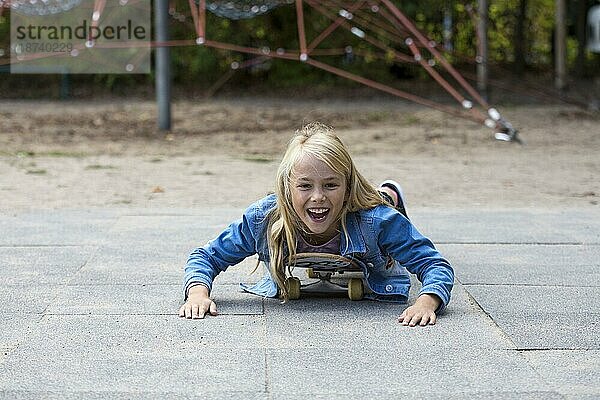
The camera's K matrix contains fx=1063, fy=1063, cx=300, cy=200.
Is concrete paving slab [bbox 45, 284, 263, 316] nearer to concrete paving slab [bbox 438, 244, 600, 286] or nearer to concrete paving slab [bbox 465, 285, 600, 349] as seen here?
concrete paving slab [bbox 465, 285, 600, 349]

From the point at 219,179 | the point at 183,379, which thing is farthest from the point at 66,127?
the point at 183,379

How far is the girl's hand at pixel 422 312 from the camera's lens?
378cm

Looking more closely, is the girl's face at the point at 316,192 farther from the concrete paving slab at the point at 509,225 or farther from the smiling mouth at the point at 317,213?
the concrete paving slab at the point at 509,225

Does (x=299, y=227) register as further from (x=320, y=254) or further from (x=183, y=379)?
(x=183, y=379)

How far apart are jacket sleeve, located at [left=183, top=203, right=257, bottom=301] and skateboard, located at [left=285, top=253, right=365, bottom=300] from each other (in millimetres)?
193

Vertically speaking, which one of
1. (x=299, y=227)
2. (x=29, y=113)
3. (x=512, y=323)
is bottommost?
(x=29, y=113)

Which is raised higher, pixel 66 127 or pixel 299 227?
pixel 299 227

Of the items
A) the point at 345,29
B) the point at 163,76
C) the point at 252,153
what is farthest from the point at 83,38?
the point at 252,153

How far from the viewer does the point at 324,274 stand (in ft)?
13.8

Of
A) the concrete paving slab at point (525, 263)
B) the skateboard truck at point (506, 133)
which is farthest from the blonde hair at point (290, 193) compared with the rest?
the skateboard truck at point (506, 133)

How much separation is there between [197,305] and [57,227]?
2.24 metres

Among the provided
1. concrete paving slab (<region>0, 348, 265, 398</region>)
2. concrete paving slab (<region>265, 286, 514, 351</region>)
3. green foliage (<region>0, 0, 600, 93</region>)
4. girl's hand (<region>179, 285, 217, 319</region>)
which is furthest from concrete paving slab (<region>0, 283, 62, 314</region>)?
green foliage (<region>0, 0, 600, 93</region>)

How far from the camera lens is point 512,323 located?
3.81 m

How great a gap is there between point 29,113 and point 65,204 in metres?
7.38
